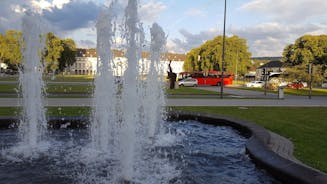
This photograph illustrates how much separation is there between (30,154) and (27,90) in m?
2.15

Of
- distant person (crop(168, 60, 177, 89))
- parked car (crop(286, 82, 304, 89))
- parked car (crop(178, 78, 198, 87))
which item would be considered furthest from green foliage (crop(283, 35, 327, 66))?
distant person (crop(168, 60, 177, 89))

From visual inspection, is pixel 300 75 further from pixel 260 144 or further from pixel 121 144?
pixel 121 144

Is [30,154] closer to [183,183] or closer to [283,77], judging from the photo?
[183,183]

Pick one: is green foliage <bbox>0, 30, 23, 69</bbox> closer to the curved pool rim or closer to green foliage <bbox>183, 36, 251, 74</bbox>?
green foliage <bbox>183, 36, 251, 74</bbox>

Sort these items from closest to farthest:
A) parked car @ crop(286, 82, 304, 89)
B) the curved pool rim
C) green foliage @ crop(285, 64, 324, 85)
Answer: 1. the curved pool rim
2. green foliage @ crop(285, 64, 324, 85)
3. parked car @ crop(286, 82, 304, 89)

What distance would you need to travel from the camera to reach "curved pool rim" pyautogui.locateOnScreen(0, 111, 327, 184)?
532 cm

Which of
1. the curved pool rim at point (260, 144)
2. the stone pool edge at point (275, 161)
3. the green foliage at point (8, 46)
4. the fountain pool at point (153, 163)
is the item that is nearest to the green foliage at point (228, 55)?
the green foliage at point (8, 46)

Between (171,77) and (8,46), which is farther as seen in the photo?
(8,46)

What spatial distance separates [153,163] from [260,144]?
2360mm

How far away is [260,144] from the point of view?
7.44m

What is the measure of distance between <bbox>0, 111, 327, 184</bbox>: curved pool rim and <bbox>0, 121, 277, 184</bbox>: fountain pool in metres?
0.23

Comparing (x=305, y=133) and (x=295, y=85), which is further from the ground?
(x=295, y=85)

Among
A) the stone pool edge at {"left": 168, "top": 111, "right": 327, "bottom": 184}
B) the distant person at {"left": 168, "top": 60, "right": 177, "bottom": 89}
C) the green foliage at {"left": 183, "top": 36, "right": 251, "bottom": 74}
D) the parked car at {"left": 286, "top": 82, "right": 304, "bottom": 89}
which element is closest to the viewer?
the stone pool edge at {"left": 168, "top": 111, "right": 327, "bottom": 184}

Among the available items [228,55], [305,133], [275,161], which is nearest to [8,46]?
[228,55]
